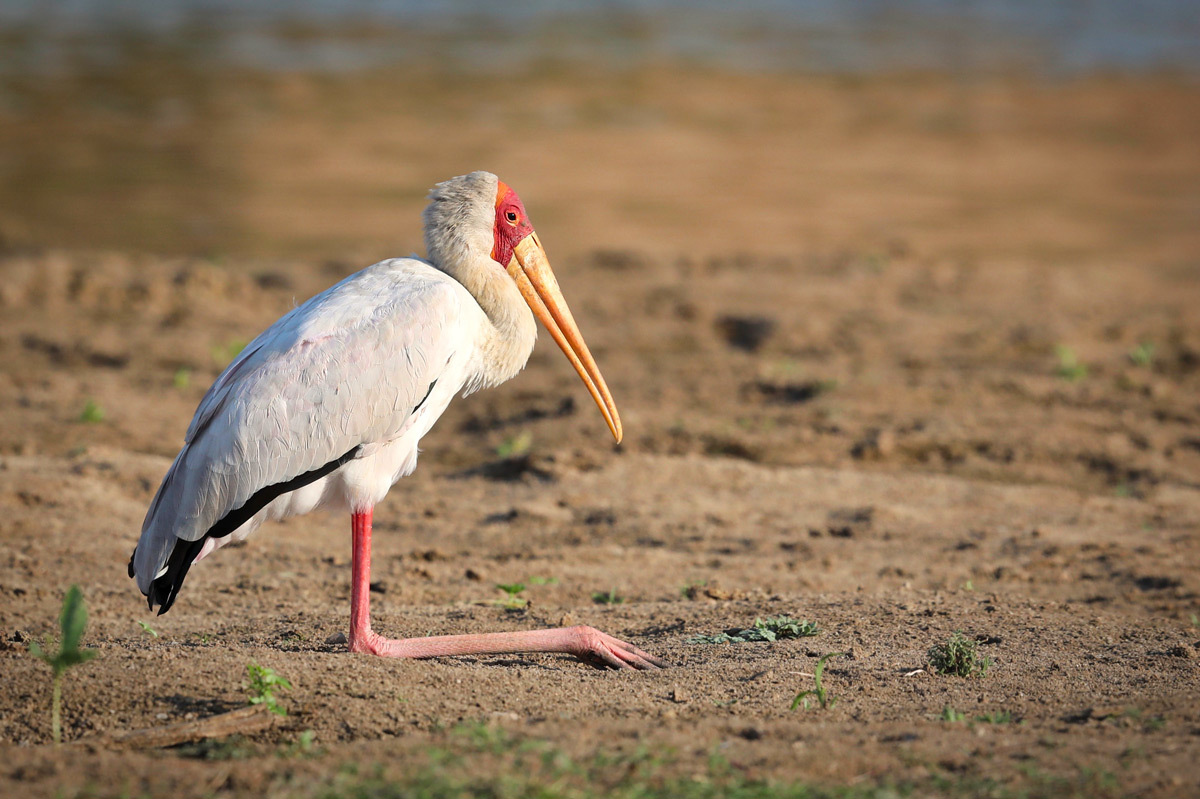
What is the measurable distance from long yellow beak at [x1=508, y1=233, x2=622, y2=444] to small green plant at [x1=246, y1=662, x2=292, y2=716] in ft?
5.69

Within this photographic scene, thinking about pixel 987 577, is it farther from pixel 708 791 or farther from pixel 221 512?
pixel 221 512

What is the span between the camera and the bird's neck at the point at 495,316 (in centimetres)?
476

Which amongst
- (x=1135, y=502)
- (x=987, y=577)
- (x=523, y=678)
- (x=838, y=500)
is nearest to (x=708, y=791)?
(x=523, y=678)

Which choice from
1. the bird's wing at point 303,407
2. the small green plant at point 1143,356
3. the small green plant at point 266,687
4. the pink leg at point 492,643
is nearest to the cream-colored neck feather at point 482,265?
the bird's wing at point 303,407

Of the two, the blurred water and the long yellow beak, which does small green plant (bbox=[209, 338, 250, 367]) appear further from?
the blurred water

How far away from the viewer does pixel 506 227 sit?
→ 194 inches

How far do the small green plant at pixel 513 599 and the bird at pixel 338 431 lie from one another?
0.86m

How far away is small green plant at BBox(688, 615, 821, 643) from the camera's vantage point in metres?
4.73

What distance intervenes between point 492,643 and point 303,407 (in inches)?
43.9

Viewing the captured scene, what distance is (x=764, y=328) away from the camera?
987cm

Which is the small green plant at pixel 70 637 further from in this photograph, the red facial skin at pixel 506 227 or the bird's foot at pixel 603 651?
the red facial skin at pixel 506 227

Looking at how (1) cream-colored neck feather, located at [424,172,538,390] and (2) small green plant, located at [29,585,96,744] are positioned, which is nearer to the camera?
(2) small green plant, located at [29,585,96,744]

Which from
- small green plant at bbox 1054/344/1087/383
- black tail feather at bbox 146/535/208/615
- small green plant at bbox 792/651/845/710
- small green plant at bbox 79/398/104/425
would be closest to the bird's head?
small green plant at bbox 792/651/845/710

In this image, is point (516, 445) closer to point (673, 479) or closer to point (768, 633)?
point (673, 479)
